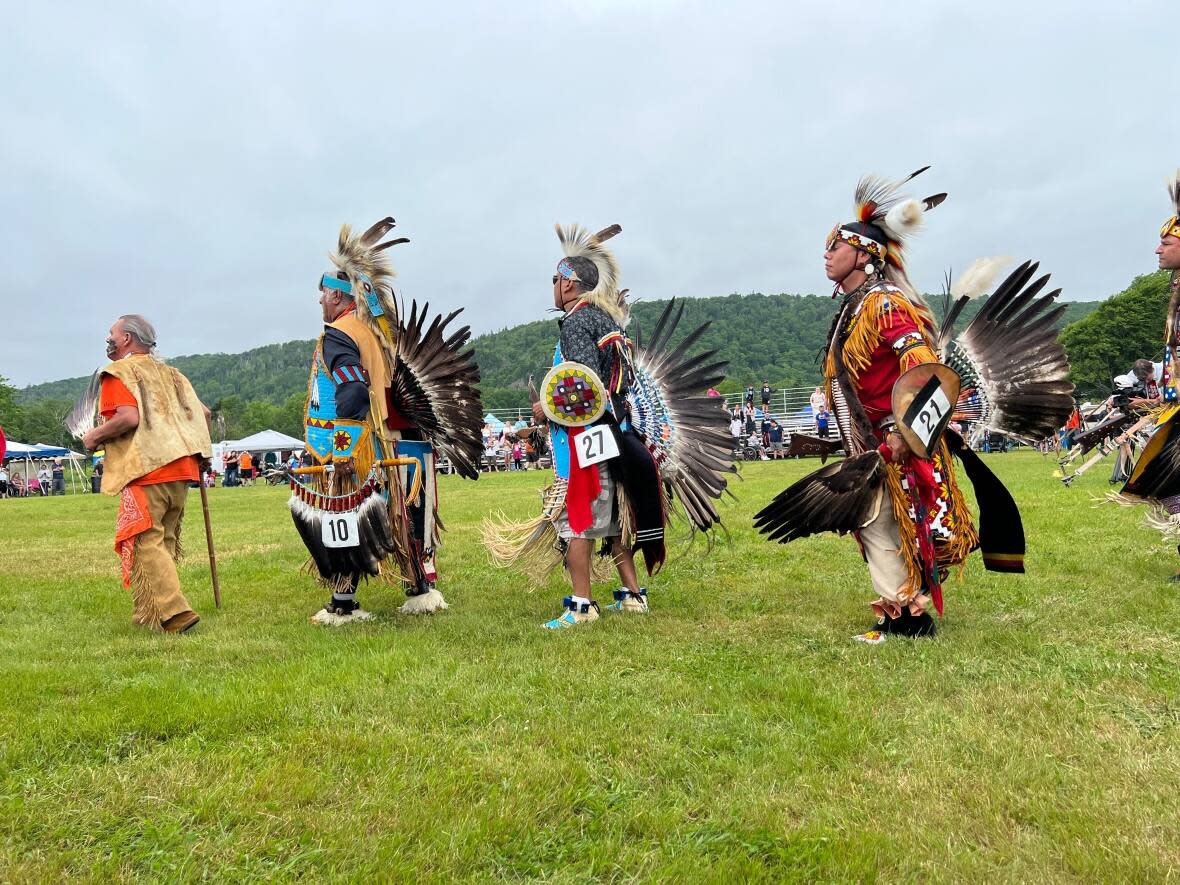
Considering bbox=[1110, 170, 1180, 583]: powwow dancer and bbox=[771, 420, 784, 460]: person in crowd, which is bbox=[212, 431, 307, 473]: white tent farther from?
bbox=[1110, 170, 1180, 583]: powwow dancer

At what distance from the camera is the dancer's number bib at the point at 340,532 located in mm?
4789

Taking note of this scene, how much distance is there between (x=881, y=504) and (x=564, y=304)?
2.07 metres

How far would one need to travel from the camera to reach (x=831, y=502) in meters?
4.11

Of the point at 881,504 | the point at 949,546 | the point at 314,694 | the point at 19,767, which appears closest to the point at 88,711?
the point at 19,767

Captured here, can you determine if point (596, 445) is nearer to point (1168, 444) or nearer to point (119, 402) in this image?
point (119, 402)

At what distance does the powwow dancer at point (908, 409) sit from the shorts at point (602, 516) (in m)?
0.96

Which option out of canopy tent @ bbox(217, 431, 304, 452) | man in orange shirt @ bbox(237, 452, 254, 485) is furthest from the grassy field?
canopy tent @ bbox(217, 431, 304, 452)

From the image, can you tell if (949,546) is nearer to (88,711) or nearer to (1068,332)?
(88,711)

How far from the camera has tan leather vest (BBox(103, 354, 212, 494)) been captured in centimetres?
480

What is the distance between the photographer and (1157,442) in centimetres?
491

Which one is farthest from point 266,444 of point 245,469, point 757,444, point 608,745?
point 608,745

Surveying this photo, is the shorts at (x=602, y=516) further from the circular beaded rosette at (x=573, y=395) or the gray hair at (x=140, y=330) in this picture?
the gray hair at (x=140, y=330)

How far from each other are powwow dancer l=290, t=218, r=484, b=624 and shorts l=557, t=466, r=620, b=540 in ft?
3.15

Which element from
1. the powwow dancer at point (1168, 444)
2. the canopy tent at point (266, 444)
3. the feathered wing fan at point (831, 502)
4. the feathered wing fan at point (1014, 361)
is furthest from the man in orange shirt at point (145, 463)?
the canopy tent at point (266, 444)
